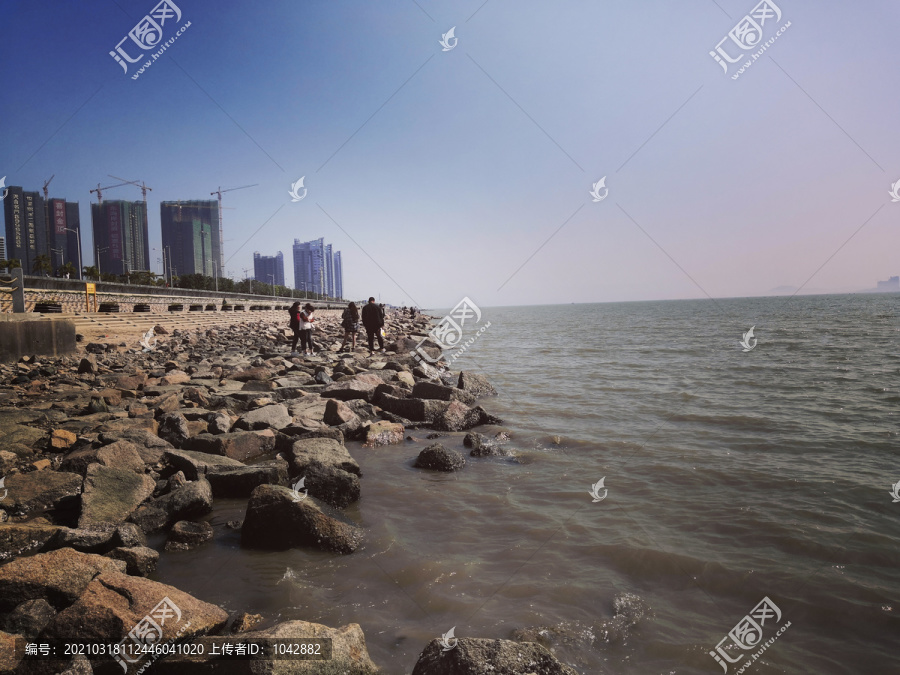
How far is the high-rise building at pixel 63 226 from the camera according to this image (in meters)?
108

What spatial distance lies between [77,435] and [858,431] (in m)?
12.2

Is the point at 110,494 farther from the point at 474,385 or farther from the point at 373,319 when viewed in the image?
the point at 373,319

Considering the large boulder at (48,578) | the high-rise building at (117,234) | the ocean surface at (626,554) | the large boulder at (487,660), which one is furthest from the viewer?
the high-rise building at (117,234)

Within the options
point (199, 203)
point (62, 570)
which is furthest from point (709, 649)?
point (199, 203)

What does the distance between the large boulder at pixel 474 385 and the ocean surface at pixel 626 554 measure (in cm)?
299

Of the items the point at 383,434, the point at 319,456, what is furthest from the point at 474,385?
the point at 319,456

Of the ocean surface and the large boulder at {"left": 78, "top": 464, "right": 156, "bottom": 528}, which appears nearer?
the ocean surface

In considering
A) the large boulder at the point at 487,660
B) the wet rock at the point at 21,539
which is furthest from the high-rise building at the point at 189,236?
the large boulder at the point at 487,660

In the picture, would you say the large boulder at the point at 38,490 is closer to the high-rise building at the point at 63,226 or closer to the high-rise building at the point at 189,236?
the high-rise building at the point at 189,236

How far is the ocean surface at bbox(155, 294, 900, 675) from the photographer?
125 inches

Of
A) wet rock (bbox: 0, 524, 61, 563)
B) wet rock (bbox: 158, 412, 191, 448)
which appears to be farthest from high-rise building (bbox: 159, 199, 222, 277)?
wet rock (bbox: 0, 524, 61, 563)

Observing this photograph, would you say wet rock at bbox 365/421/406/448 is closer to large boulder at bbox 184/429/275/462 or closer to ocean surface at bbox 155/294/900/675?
ocean surface at bbox 155/294/900/675

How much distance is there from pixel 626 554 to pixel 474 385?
7756 millimetres

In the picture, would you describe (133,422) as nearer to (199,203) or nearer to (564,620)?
(564,620)
